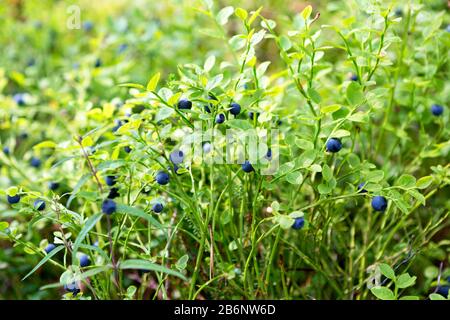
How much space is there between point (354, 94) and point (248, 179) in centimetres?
31

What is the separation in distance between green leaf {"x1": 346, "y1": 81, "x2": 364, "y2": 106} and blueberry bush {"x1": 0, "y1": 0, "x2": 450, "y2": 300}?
2cm

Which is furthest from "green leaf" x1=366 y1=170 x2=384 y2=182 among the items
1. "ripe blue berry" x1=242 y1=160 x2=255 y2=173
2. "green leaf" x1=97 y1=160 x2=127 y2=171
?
"green leaf" x1=97 y1=160 x2=127 y2=171

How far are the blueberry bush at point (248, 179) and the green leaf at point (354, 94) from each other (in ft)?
0.07

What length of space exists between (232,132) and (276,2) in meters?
1.83

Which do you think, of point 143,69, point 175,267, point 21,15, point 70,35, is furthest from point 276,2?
point 175,267

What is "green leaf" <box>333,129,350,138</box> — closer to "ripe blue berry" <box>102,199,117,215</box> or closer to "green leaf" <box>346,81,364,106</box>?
"green leaf" <box>346,81,364,106</box>

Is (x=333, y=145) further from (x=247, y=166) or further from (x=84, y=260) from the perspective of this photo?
(x=84, y=260)

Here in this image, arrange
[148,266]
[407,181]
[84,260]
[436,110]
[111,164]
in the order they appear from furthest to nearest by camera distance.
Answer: [436,110] < [84,260] < [407,181] < [111,164] < [148,266]

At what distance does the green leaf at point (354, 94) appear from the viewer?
1089mm

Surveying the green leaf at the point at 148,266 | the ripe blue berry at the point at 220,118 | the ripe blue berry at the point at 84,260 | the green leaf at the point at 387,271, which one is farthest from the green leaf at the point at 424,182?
the ripe blue berry at the point at 84,260

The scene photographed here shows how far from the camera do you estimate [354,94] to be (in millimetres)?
1093

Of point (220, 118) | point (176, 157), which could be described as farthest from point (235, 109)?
point (176, 157)

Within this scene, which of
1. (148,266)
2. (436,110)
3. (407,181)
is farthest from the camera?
(436,110)

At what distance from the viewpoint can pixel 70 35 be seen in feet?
9.64
